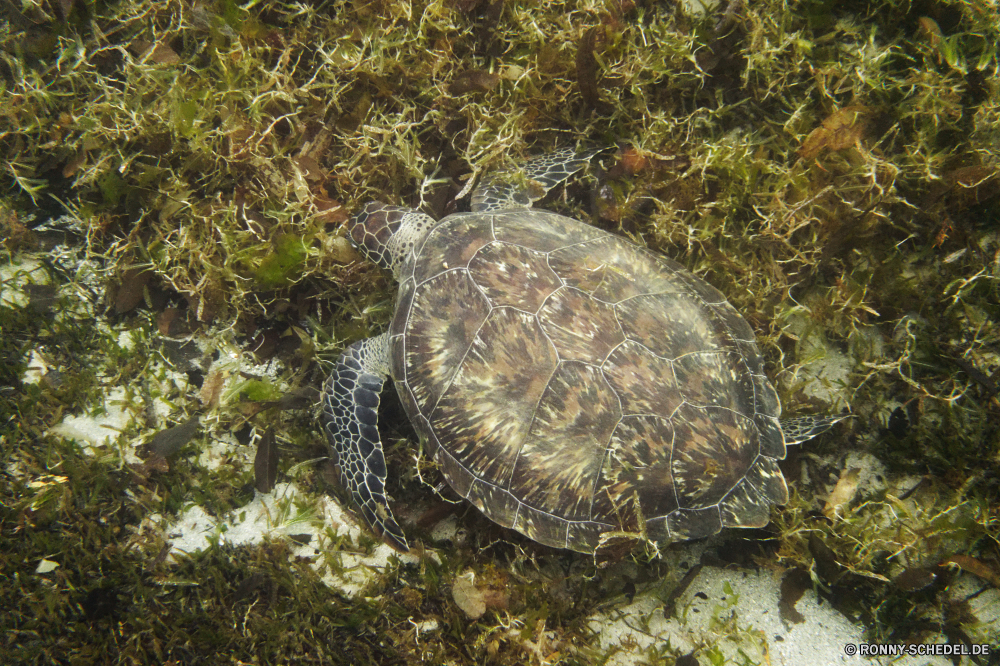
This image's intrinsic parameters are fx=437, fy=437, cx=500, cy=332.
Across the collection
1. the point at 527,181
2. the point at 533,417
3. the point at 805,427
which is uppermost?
the point at 527,181

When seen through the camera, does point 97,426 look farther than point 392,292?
No

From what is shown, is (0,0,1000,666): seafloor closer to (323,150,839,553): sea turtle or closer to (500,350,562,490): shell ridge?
(323,150,839,553): sea turtle

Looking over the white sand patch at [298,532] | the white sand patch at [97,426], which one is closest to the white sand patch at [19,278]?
the white sand patch at [97,426]

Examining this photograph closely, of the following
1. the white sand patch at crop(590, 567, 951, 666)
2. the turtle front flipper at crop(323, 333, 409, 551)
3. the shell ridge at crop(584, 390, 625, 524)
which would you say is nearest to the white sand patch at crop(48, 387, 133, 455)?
the turtle front flipper at crop(323, 333, 409, 551)

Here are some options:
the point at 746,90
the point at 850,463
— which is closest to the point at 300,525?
the point at 850,463

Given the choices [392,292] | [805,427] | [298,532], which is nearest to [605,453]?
[805,427]

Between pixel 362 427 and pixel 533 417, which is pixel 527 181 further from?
pixel 362 427
